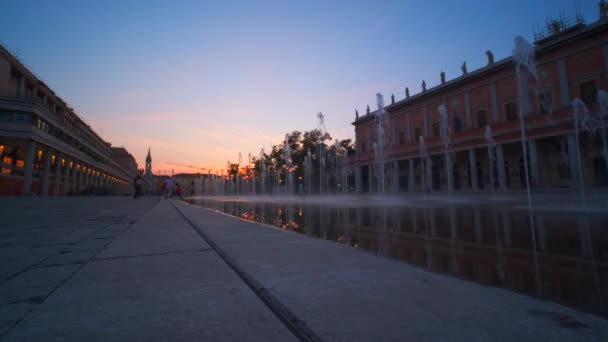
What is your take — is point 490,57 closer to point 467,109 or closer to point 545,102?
point 467,109

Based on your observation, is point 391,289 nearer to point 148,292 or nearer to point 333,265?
point 333,265

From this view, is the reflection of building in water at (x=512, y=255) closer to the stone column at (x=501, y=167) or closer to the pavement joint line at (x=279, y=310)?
the pavement joint line at (x=279, y=310)

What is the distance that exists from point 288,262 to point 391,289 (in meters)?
0.83

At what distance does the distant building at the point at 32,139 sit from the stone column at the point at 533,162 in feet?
142

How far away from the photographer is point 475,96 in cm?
2550

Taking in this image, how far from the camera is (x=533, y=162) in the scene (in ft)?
64.0

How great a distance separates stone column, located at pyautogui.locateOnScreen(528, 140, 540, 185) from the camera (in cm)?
1920

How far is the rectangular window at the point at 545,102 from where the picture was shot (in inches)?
806

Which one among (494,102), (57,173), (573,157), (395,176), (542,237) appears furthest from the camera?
(57,173)

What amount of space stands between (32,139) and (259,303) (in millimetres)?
38251

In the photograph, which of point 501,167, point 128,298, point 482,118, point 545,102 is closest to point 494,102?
point 482,118

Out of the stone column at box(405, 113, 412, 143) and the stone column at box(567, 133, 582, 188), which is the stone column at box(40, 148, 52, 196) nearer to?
the stone column at box(405, 113, 412, 143)

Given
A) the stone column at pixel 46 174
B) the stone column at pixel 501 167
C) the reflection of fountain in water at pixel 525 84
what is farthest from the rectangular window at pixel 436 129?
the stone column at pixel 46 174

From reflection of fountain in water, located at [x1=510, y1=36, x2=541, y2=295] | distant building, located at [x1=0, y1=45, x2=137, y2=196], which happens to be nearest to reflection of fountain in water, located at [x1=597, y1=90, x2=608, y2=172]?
reflection of fountain in water, located at [x1=510, y1=36, x2=541, y2=295]
